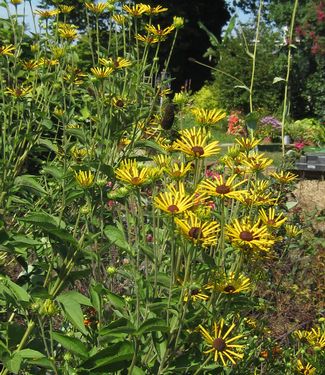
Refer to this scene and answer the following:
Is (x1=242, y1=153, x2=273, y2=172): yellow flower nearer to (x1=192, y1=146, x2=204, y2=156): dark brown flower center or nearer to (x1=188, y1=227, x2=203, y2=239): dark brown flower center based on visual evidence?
(x1=192, y1=146, x2=204, y2=156): dark brown flower center

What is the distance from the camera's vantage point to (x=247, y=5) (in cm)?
2802

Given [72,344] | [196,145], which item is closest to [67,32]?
[196,145]

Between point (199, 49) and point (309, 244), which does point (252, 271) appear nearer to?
Result: point (309, 244)

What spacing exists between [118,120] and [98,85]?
0.46 ft

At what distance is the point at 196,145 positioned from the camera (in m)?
1.53

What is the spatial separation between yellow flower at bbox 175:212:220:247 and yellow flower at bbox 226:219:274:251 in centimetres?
7

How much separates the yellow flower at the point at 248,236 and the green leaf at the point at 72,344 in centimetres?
42

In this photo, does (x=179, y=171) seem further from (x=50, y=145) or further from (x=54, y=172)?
(x=50, y=145)

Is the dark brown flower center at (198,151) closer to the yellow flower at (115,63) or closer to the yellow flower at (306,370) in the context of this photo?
the yellow flower at (115,63)

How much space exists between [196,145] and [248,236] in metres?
0.24

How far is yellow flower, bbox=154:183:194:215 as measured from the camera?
136cm

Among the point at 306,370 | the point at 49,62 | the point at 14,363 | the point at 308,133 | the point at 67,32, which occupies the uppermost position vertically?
the point at 67,32

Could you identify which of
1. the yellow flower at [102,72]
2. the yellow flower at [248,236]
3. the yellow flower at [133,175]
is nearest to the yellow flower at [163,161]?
the yellow flower at [133,175]

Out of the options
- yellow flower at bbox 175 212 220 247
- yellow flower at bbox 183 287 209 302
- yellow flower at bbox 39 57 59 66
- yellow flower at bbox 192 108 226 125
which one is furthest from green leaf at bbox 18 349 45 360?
yellow flower at bbox 39 57 59 66
